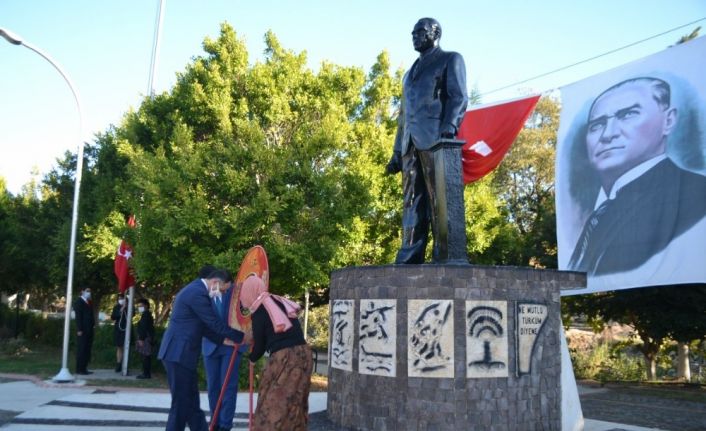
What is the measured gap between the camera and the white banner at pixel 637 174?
10.8 m

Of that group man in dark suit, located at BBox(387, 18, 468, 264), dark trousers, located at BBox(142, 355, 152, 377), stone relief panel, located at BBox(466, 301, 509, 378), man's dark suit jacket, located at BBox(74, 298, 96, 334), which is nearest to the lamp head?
man's dark suit jacket, located at BBox(74, 298, 96, 334)

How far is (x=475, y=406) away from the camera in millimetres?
6570

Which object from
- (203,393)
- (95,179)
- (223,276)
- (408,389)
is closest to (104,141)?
(95,179)

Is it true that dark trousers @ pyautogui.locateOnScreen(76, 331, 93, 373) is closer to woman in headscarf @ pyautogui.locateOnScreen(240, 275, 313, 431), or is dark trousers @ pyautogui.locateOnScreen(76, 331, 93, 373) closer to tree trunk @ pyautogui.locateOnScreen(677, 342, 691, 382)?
woman in headscarf @ pyautogui.locateOnScreen(240, 275, 313, 431)

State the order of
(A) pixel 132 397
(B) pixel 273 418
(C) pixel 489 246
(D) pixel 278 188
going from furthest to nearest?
(C) pixel 489 246 < (D) pixel 278 188 < (A) pixel 132 397 < (B) pixel 273 418

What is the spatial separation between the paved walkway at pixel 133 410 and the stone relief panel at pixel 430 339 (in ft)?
4.62

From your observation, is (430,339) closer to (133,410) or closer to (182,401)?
A: (182,401)

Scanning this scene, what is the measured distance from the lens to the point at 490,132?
11422 mm

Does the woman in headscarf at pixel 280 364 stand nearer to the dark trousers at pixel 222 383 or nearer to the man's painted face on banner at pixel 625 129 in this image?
the dark trousers at pixel 222 383

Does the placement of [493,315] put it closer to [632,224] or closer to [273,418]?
[273,418]

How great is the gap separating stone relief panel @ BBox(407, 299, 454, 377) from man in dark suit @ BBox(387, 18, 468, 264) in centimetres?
101

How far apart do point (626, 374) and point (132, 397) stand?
13.5 metres

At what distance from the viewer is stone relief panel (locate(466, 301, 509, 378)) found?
6660 millimetres

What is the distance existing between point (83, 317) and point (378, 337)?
29.3 feet
